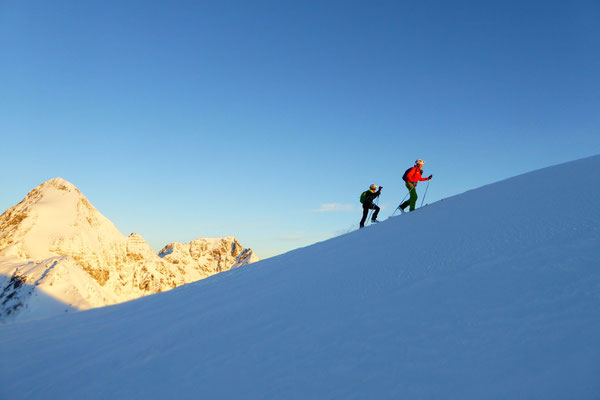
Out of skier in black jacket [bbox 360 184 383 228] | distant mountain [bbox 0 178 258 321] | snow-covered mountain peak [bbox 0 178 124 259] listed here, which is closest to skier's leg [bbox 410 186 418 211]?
skier in black jacket [bbox 360 184 383 228]

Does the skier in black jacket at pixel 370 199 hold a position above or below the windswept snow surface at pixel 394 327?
above

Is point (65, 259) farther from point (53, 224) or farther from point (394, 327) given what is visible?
point (394, 327)

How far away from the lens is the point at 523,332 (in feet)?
8.49

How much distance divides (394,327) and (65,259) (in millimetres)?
52413

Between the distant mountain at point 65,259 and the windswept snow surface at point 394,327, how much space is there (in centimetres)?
3988

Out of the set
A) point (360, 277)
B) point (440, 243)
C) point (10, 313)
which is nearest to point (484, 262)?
point (440, 243)

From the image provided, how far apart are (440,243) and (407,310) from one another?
2.38m

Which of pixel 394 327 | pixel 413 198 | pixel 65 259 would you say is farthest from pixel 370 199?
pixel 65 259

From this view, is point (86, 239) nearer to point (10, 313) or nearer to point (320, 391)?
point (10, 313)

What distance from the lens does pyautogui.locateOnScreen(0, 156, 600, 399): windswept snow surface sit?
2.41m

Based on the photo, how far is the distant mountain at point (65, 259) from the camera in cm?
4059

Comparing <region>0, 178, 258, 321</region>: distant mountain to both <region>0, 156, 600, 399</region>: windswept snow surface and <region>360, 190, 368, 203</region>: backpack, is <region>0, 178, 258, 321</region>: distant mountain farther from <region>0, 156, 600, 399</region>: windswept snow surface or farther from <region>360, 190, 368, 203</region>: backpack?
<region>0, 156, 600, 399</region>: windswept snow surface

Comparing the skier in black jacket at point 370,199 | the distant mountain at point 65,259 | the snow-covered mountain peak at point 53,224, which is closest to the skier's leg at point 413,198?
the skier in black jacket at point 370,199

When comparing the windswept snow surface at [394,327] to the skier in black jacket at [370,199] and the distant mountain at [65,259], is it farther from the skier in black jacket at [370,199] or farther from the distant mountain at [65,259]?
the distant mountain at [65,259]
